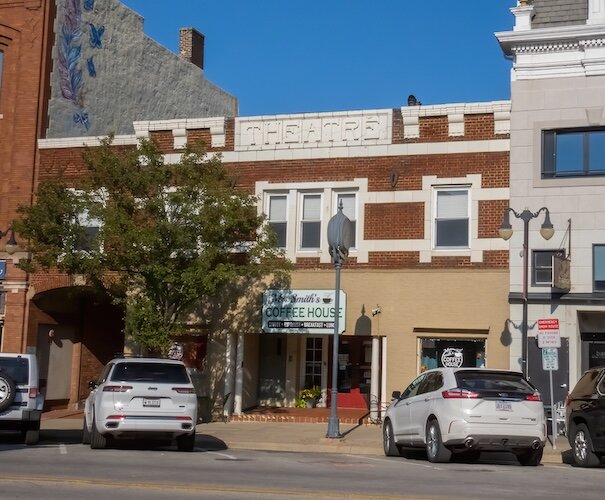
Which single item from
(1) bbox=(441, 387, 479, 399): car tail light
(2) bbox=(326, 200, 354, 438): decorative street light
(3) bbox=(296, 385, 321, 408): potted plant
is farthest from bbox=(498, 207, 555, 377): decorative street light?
(3) bbox=(296, 385, 321, 408): potted plant

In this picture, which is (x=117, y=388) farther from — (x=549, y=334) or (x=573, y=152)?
(x=573, y=152)

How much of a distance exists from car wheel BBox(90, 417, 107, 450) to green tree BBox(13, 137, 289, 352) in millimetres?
4684

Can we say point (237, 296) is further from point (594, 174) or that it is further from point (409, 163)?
point (594, 174)

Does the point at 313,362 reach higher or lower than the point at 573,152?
lower

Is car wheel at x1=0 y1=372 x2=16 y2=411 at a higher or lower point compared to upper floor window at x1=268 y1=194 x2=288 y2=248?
lower

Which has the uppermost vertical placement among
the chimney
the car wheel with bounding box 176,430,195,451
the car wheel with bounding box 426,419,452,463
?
the chimney

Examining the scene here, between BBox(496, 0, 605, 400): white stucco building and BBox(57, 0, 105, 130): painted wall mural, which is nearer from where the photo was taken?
BBox(496, 0, 605, 400): white stucco building

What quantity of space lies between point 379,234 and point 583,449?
9.37 metres

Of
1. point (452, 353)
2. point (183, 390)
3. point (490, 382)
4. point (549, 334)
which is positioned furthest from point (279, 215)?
point (490, 382)

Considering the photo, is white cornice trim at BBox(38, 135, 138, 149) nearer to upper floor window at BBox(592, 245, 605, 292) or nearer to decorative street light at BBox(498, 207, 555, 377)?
decorative street light at BBox(498, 207, 555, 377)

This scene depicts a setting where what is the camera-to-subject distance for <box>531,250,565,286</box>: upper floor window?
21828 mm

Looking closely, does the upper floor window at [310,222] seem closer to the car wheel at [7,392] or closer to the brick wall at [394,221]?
the brick wall at [394,221]

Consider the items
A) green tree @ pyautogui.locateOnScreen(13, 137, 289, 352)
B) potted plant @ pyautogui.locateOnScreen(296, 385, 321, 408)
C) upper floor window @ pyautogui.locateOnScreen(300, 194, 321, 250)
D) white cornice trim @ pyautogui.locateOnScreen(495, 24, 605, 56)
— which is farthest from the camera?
potted plant @ pyautogui.locateOnScreen(296, 385, 321, 408)

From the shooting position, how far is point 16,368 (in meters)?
16.9
